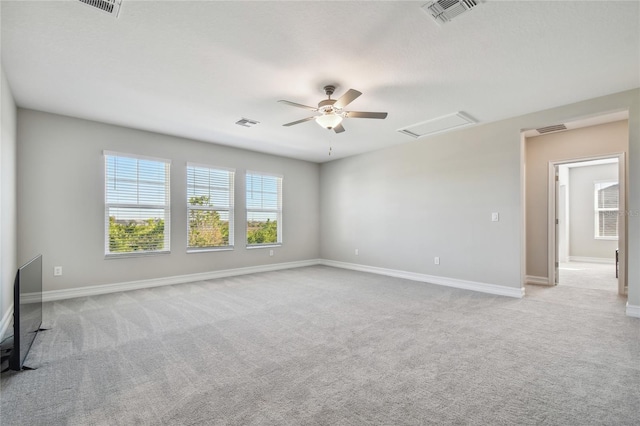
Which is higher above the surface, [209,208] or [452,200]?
[452,200]

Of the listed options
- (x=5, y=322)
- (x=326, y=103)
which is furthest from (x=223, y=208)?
(x=326, y=103)

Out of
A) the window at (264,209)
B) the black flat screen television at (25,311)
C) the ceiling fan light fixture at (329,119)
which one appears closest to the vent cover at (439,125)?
the ceiling fan light fixture at (329,119)

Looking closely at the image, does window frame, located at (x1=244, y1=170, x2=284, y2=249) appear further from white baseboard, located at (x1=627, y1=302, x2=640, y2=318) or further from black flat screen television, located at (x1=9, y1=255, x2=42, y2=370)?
white baseboard, located at (x1=627, y1=302, x2=640, y2=318)

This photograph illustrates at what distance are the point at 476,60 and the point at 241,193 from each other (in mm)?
4874

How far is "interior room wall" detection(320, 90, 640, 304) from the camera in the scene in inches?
176

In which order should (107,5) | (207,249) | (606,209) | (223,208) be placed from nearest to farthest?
(107,5)
(207,249)
(223,208)
(606,209)

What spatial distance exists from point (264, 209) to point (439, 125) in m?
4.00

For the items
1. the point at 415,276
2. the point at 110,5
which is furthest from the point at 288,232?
the point at 110,5

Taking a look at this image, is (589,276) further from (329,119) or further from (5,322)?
(5,322)

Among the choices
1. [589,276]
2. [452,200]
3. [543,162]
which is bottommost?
[589,276]

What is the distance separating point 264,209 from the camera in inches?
268

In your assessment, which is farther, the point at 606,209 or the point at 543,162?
the point at 606,209

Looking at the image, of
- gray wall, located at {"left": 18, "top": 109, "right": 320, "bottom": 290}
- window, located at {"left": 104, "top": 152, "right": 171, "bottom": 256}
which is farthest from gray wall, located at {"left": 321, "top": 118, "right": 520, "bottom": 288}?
window, located at {"left": 104, "top": 152, "right": 171, "bottom": 256}

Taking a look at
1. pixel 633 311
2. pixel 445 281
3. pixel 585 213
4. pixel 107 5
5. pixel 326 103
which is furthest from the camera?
pixel 585 213
